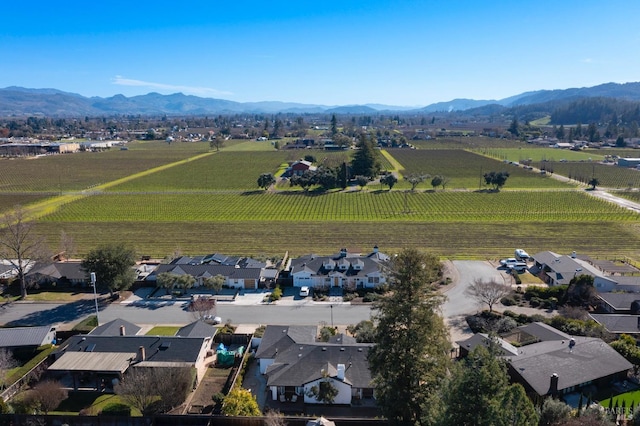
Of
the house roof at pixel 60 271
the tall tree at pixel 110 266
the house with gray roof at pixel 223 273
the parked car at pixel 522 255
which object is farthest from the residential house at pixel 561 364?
the house roof at pixel 60 271

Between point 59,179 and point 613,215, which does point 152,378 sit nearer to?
point 613,215

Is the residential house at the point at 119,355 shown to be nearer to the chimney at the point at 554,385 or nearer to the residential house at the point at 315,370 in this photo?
the residential house at the point at 315,370

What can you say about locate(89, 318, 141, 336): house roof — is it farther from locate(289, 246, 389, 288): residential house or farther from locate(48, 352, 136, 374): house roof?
locate(289, 246, 389, 288): residential house

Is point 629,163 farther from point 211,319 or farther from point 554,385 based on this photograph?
point 211,319

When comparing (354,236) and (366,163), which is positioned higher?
(366,163)

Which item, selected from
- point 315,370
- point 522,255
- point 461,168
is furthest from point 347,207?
point 461,168

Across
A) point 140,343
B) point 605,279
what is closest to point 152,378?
point 140,343

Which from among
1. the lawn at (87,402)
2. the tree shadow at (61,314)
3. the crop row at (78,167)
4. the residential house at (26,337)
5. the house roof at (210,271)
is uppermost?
the crop row at (78,167)
